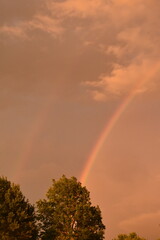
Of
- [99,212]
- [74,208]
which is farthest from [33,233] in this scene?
[99,212]

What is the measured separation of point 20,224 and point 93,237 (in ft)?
57.4

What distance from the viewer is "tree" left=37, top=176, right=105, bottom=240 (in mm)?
82375

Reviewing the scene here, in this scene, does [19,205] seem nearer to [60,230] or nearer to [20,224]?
[20,224]

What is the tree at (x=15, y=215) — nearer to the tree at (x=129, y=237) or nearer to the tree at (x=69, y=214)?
the tree at (x=69, y=214)

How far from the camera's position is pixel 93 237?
83.1 metres

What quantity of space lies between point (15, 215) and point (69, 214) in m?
14.0

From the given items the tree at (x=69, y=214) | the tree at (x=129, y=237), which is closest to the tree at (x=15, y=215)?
the tree at (x=69, y=214)

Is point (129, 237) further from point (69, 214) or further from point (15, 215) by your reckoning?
point (15, 215)

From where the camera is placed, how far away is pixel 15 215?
249 feet

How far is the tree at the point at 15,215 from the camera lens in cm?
7338

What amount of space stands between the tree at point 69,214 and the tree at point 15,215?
4996 millimetres

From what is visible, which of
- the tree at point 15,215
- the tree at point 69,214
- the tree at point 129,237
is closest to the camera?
the tree at point 15,215

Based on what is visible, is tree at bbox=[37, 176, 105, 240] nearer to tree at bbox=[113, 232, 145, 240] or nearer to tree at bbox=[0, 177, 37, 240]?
tree at bbox=[0, 177, 37, 240]

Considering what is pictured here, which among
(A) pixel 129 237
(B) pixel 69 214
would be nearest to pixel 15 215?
(B) pixel 69 214
